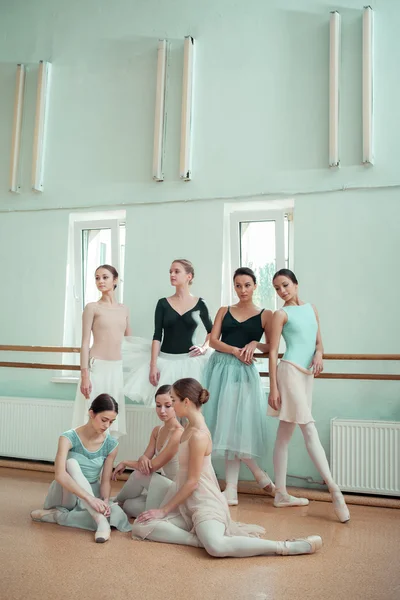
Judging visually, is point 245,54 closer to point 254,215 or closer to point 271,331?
point 254,215

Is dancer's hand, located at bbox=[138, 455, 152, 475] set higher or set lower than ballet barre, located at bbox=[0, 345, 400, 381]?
lower

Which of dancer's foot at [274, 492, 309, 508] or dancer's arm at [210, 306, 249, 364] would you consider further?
dancer's arm at [210, 306, 249, 364]

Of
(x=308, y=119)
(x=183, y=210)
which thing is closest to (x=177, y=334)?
(x=183, y=210)

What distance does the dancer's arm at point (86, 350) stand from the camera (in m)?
4.02

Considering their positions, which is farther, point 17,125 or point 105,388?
point 17,125

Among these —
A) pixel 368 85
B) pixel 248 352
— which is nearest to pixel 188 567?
pixel 248 352

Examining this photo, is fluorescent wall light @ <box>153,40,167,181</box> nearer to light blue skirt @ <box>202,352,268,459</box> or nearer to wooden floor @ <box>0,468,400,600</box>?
light blue skirt @ <box>202,352,268,459</box>

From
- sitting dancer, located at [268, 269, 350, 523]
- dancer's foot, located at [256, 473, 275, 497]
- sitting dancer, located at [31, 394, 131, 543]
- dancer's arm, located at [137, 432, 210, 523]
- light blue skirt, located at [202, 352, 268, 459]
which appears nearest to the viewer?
dancer's arm, located at [137, 432, 210, 523]

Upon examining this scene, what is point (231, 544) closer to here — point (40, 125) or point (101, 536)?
point (101, 536)

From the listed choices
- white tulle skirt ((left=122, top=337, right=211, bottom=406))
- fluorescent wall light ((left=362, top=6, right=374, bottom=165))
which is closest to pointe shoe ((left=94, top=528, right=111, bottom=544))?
white tulle skirt ((left=122, top=337, right=211, bottom=406))

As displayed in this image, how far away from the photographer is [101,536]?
110 inches

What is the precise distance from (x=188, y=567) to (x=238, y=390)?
1.42 metres

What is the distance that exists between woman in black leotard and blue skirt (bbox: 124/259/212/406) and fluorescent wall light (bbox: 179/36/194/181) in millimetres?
876

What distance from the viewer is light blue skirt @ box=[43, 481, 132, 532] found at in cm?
300
